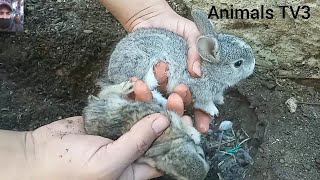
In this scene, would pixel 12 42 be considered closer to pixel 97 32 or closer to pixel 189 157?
pixel 97 32

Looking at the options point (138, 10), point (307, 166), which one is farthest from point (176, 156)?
point (138, 10)

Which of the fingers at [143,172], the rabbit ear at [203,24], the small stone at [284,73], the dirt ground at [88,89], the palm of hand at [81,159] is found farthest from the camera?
the small stone at [284,73]

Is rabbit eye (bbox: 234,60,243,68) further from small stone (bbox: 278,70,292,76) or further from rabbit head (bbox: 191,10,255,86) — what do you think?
small stone (bbox: 278,70,292,76)

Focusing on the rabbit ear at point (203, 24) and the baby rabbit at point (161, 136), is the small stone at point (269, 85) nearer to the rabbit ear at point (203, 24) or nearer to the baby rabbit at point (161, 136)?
the rabbit ear at point (203, 24)

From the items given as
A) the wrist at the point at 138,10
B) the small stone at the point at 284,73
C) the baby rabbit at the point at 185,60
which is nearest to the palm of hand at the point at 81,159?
the baby rabbit at the point at 185,60

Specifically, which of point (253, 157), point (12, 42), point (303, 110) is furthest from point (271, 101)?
point (12, 42)

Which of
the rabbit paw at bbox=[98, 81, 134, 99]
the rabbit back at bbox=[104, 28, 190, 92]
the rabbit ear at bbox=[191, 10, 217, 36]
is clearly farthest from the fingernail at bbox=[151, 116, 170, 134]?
the rabbit ear at bbox=[191, 10, 217, 36]
